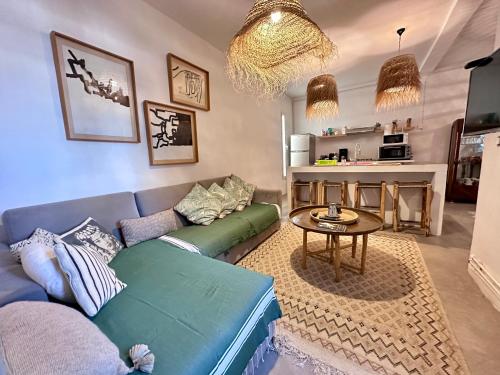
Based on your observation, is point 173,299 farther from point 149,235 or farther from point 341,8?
point 341,8

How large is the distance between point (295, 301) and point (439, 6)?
3580 millimetres

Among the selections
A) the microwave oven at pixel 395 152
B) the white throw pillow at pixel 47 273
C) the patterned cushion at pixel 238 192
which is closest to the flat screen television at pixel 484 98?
the patterned cushion at pixel 238 192

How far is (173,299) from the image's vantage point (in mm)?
1141

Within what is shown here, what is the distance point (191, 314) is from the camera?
3.38 ft

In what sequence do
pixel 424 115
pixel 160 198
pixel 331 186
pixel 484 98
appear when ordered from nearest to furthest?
pixel 484 98 < pixel 160 198 < pixel 331 186 < pixel 424 115

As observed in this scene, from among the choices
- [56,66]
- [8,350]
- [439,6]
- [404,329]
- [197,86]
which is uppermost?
[439,6]

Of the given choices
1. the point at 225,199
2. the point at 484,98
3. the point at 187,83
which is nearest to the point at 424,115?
the point at 484,98

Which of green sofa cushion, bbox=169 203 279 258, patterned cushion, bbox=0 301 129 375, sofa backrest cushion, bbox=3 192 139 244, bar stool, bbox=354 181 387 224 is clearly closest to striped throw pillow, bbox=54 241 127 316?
patterned cushion, bbox=0 301 129 375

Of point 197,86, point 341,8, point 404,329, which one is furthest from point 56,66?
point 404,329

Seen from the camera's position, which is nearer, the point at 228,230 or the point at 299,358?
the point at 299,358

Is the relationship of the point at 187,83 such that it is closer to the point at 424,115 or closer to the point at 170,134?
the point at 170,134

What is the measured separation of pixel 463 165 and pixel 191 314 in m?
5.97

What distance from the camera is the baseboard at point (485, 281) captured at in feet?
5.27

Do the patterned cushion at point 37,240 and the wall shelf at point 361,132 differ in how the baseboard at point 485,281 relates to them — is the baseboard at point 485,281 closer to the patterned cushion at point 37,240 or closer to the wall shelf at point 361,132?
the patterned cushion at point 37,240
